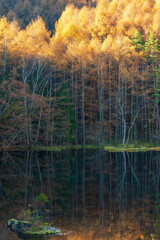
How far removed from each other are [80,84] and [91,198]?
87.4 ft

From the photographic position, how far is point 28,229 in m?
7.71

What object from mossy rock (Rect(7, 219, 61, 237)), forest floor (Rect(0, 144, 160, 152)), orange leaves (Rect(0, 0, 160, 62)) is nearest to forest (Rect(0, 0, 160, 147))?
orange leaves (Rect(0, 0, 160, 62))

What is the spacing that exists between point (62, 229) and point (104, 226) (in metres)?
1.10

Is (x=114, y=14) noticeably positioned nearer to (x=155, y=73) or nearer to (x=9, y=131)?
(x=155, y=73)

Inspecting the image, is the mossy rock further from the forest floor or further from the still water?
the forest floor

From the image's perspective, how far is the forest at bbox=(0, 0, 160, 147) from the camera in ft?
101

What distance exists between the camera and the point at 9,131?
2861 centimetres

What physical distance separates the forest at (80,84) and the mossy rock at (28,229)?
20.9 metres

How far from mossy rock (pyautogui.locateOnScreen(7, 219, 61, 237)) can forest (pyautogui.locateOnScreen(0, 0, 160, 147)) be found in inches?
822

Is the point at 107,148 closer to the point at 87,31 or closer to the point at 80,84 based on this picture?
the point at 80,84

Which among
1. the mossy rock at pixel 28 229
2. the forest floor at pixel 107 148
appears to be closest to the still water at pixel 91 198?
the mossy rock at pixel 28 229

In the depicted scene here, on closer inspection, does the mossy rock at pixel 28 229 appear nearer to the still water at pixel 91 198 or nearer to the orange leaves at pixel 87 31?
the still water at pixel 91 198

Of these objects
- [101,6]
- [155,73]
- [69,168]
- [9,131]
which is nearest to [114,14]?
[101,6]

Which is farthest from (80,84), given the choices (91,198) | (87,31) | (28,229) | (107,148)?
(28,229)
